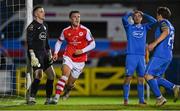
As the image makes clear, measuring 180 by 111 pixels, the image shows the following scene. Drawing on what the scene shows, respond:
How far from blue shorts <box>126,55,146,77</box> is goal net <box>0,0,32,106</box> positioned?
2506mm

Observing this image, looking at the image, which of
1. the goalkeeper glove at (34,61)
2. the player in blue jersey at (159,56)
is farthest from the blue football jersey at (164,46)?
the goalkeeper glove at (34,61)

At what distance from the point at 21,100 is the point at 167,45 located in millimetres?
3720

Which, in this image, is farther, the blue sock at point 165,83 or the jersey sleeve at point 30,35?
the blue sock at point 165,83

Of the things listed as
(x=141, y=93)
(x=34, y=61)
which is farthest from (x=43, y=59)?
(x=141, y=93)

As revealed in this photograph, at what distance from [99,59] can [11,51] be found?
3.91 m

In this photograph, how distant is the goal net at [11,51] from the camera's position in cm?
1797

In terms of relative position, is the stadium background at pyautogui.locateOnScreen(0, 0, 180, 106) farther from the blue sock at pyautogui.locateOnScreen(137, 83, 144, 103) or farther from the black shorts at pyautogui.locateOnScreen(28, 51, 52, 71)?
the blue sock at pyautogui.locateOnScreen(137, 83, 144, 103)

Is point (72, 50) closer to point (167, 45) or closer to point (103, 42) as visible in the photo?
point (167, 45)

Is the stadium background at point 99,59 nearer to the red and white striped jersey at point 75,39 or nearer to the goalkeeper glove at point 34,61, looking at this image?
the red and white striped jersey at point 75,39

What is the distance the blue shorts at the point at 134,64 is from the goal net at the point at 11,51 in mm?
2506

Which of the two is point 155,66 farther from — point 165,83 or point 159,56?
point 165,83

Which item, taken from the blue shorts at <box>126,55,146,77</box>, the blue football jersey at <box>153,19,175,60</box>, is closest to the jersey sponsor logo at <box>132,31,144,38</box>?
the blue shorts at <box>126,55,146,77</box>

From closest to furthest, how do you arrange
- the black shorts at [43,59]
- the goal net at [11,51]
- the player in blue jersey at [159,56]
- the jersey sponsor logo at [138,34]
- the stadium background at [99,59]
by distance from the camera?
the player in blue jersey at [159,56], the black shorts at [43,59], the jersey sponsor logo at [138,34], the goal net at [11,51], the stadium background at [99,59]

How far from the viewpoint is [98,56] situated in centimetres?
2944
